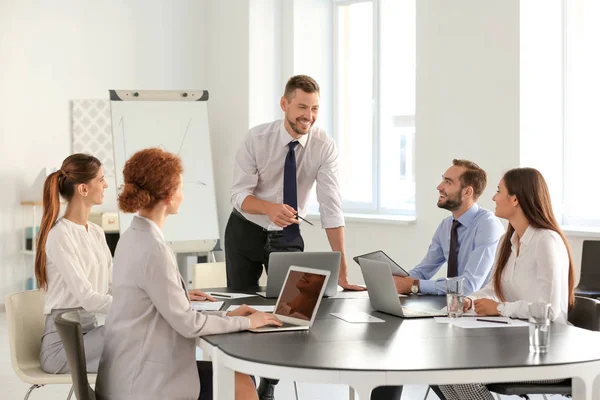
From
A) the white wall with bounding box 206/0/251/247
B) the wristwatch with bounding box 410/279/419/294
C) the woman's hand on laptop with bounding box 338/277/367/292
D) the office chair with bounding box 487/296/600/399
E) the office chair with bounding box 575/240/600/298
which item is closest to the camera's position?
the office chair with bounding box 487/296/600/399

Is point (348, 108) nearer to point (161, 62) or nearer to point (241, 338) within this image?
point (161, 62)

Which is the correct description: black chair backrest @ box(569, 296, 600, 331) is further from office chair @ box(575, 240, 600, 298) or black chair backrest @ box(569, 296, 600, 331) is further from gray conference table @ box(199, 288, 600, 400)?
office chair @ box(575, 240, 600, 298)

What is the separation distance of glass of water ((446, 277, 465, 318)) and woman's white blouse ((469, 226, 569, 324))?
17 centimetres

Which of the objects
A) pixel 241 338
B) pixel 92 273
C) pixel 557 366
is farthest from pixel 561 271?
pixel 92 273

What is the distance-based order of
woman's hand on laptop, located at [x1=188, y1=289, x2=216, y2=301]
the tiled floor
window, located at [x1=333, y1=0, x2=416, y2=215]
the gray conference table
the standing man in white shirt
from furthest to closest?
window, located at [x1=333, y1=0, x2=416, y2=215], the tiled floor, the standing man in white shirt, woman's hand on laptop, located at [x1=188, y1=289, x2=216, y2=301], the gray conference table

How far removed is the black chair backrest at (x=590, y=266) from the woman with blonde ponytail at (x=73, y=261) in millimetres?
2625

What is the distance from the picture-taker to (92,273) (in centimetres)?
333

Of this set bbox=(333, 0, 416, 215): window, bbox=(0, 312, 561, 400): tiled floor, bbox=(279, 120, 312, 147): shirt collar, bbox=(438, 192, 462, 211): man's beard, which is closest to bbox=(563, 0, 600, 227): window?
bbox=(333, 0, 416, 215): window

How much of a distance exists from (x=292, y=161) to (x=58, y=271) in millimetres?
1221

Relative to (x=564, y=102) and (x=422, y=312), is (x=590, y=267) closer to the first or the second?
(x=564, y=102)

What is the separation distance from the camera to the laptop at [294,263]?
308 centimetres

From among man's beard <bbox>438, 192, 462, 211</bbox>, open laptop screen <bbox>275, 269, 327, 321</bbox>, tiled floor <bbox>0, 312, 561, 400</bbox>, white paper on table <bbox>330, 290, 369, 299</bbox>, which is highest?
man's beard <bbox>438, 192, 462, 211</bbox>

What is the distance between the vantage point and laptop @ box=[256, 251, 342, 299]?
3082 millimetres

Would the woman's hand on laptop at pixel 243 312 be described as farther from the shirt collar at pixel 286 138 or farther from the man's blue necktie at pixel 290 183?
A: the shirt collar at pixel 286 138
